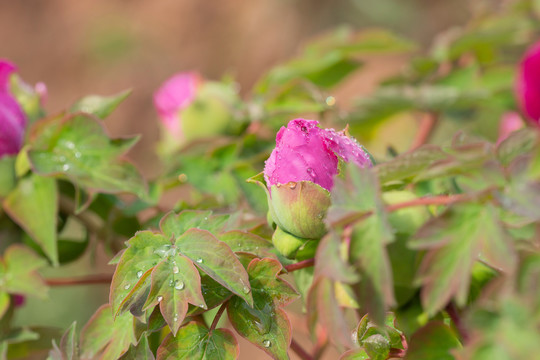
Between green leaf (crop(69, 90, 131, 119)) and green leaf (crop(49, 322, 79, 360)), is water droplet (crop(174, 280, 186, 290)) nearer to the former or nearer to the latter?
green leaf (crop(49, 322, 79, 360))

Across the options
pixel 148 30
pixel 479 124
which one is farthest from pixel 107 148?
pixel 148 30

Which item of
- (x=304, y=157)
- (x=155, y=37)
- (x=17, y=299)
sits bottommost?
(x=155, y=37)

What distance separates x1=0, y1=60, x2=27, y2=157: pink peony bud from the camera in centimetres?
57

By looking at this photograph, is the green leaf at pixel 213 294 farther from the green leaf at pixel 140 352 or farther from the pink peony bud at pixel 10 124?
the pink peony bud at pixel 10 124

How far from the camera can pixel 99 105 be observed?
64cm

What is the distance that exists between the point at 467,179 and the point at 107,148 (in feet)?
1.17

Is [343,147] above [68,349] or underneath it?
above

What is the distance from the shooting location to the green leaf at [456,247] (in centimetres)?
29

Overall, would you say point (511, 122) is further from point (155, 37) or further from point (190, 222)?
point (155, 37)

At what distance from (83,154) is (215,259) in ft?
0.81

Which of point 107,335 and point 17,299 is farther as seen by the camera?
point 17,299

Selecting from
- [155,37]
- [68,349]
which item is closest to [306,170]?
[68,349]

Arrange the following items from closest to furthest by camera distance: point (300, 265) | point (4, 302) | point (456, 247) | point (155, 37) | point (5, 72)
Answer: point (456, 247) → point (300, 265) → point (4, 302) → point (5, 72) → point (155, 37)

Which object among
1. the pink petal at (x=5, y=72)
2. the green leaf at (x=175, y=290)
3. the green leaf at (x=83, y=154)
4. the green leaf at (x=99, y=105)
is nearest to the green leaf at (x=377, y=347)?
the green leaf at (x=175, y=290)
